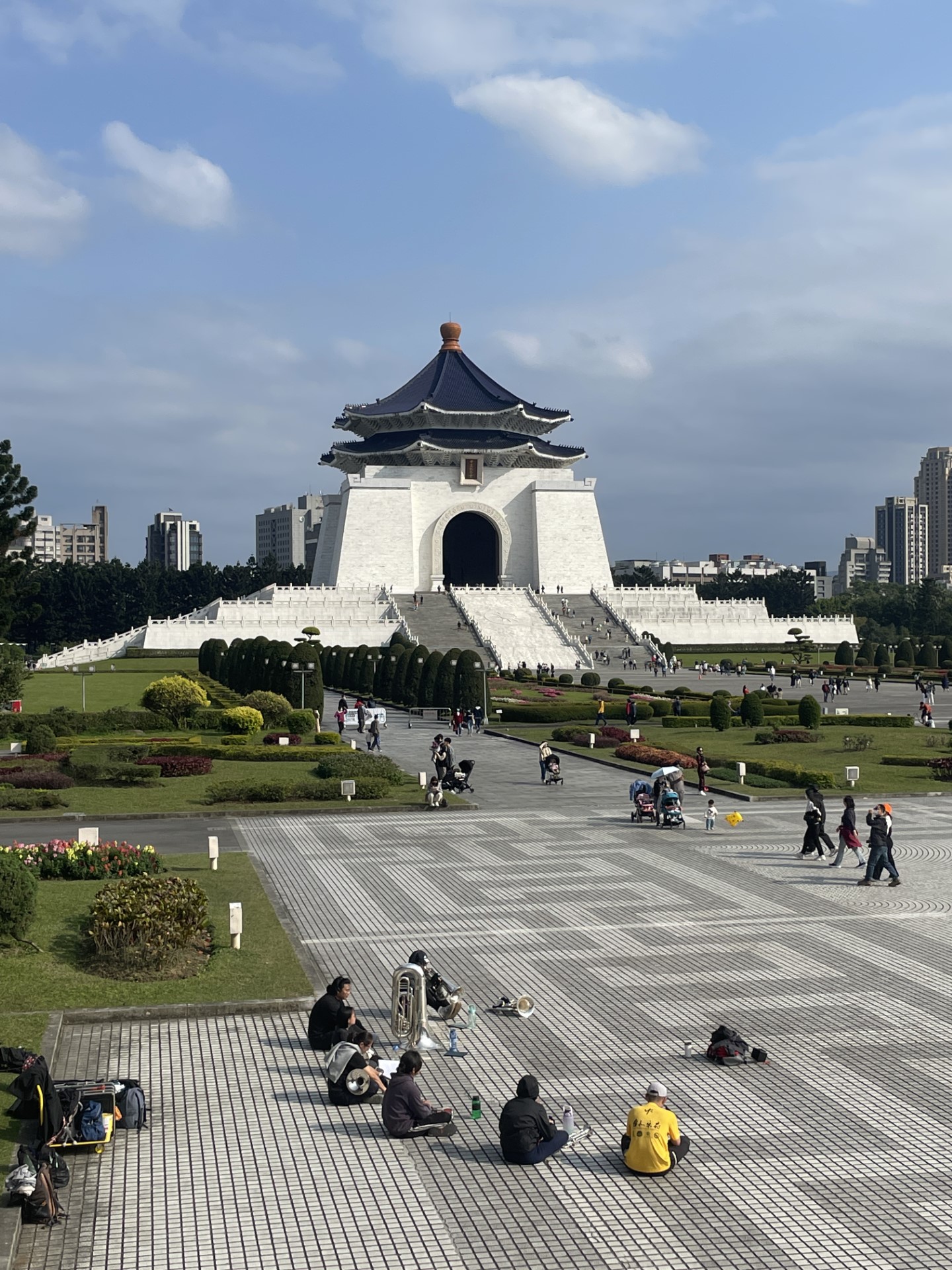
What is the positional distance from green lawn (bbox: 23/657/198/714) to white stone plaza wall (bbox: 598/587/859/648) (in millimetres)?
26371

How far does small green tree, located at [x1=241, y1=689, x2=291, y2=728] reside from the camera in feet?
120

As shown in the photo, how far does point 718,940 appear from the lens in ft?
45.0

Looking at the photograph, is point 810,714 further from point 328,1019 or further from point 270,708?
point 328,1019

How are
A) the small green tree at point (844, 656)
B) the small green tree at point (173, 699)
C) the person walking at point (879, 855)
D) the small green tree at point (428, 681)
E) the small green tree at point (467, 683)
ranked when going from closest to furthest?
the person walking at point (879, 855) < the small green tree at point (173, 699) < the small green tree at point (467, 683) < the small green tree at point (428, 681) < the small green tree at point (844, 656)

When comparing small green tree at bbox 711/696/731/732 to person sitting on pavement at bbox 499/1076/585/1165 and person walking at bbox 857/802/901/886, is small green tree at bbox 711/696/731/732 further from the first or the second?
person sitting on pavement at bbox 499/1076/585/1165

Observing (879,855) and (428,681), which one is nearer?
(879,855)

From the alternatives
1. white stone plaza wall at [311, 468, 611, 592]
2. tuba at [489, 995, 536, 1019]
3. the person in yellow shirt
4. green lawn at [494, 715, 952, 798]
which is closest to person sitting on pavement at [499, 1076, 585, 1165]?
the person in yellow shirt

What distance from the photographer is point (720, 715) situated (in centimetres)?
3644

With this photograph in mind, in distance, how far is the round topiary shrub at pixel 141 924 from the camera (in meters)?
12.4

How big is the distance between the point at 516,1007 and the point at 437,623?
186ft

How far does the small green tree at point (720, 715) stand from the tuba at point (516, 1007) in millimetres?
25593

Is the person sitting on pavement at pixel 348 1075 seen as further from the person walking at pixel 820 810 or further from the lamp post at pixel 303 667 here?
the lamp post at pixel 303 667

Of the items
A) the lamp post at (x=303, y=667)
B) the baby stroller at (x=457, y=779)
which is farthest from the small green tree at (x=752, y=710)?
the baby stroller at (x=457, y=779)

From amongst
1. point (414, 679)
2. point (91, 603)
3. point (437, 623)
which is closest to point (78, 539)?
point (91, 603)
